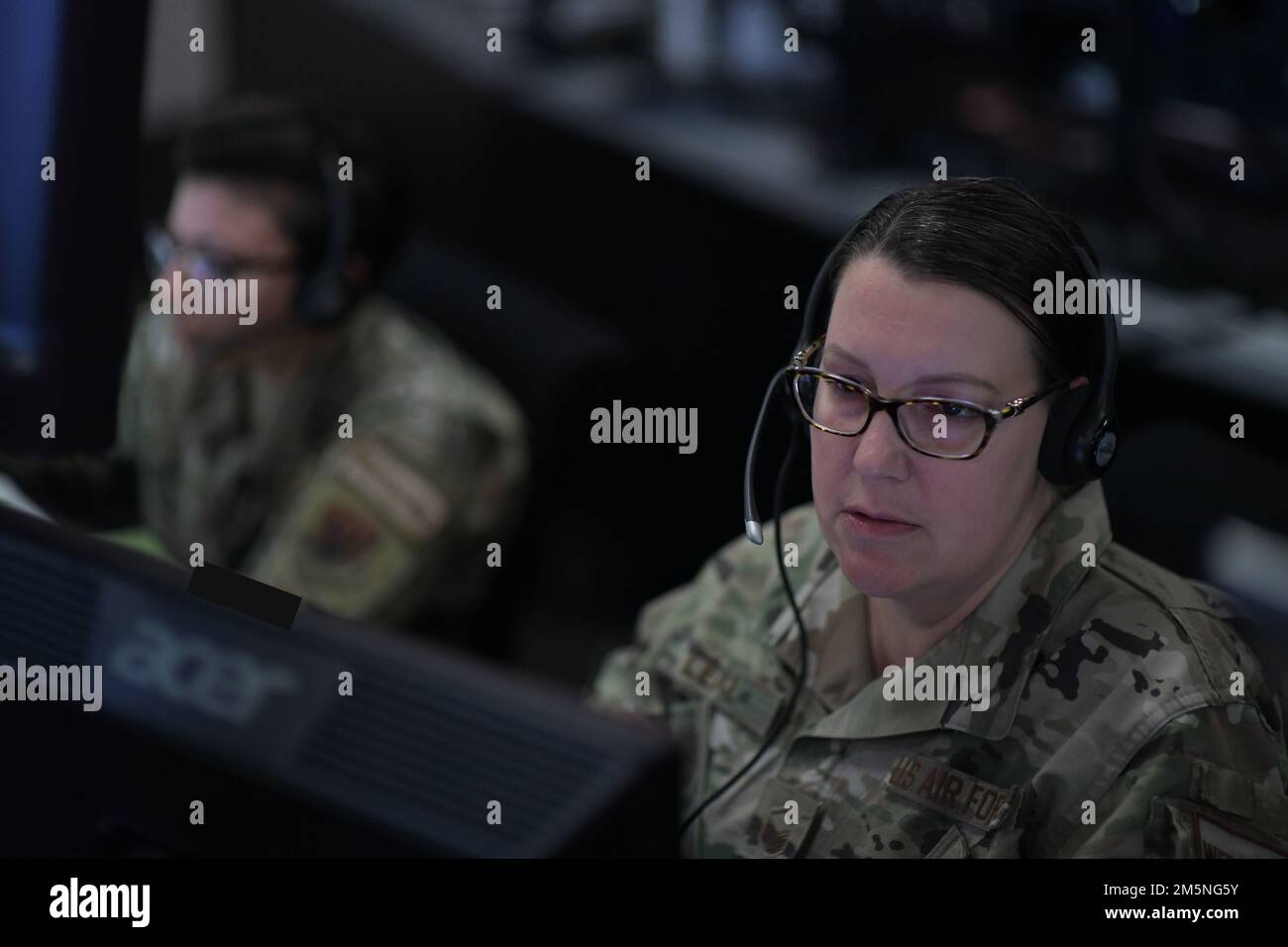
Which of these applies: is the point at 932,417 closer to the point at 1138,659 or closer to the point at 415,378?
the point at 1138,659

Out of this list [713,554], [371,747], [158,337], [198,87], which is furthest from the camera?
[198,87]

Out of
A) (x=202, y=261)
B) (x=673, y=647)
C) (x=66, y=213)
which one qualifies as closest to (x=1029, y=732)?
(x=673, y=647)

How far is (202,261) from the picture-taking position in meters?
1.53

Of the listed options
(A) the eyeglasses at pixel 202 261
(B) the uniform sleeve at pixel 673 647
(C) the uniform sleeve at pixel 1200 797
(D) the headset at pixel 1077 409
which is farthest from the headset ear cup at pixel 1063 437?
(A) the eyeglasses at pixel 202 261

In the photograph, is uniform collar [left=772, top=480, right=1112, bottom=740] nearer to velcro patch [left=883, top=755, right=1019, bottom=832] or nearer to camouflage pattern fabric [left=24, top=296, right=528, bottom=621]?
velcro patch [left=883, top=755, right=1019, bottom=832]

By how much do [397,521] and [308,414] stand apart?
0.19m

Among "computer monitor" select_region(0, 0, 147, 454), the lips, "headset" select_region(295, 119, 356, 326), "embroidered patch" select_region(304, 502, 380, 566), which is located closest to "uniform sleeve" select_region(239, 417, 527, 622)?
"embroidered patch" select_region(304, 502, 380, 566)

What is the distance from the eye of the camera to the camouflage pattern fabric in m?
1.57

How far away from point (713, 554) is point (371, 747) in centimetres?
51

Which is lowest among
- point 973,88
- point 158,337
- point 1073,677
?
point 1073,677

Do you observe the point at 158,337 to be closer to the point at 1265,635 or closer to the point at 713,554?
the point at 713,554

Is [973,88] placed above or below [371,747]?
above

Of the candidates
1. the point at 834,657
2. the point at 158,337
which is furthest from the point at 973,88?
the point at 834,657
